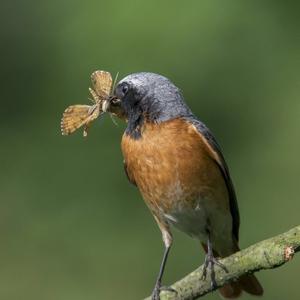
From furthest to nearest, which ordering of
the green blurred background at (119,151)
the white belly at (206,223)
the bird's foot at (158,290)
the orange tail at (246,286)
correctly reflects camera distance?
the green blurred background at (119,151), the orange tail at (246,286), the white belly at (206,223), the bird's foot at (158,290)

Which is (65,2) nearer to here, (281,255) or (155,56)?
(155,56)

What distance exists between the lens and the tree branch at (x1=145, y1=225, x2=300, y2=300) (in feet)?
20.9

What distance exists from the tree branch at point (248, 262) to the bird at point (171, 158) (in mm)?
186

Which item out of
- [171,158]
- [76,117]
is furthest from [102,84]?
[171,158]

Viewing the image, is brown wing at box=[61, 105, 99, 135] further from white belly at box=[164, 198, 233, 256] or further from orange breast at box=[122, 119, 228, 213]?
white belly at box=[164, 198, 233, 256]

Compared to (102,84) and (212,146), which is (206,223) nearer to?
(212,146)

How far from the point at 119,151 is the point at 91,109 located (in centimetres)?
303

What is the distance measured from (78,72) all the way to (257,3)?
1860 millimetres

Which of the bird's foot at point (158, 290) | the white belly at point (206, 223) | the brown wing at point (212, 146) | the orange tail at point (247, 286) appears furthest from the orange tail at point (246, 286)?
the bird's foot at point (158, 290)

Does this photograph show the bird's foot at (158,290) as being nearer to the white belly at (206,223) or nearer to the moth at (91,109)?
the white belly at (206,223)

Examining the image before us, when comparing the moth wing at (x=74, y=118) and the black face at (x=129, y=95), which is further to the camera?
the black face at (x=129, y=95)

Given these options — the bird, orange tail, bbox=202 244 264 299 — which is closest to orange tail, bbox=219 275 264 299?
orange tail, bbox=202 244 264 299

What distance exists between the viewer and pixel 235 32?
10.8 m

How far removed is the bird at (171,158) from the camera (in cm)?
729
